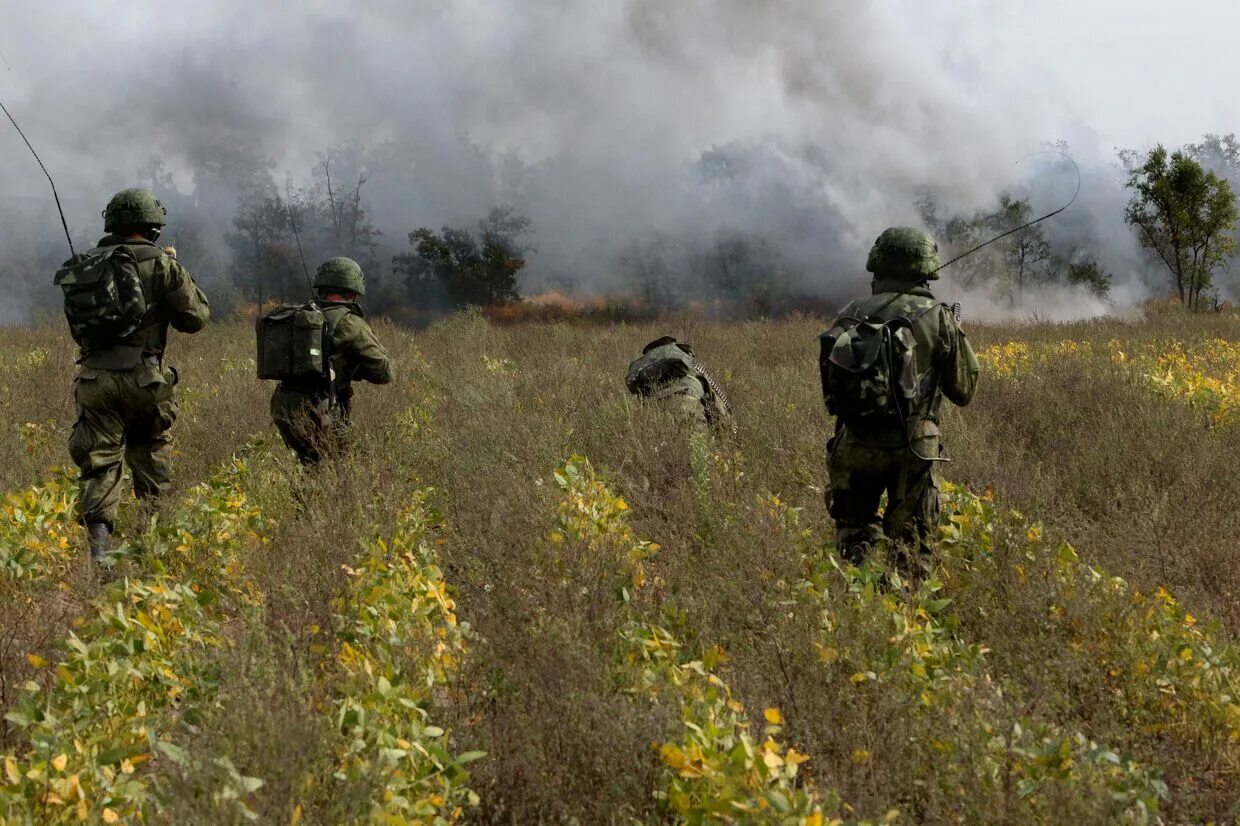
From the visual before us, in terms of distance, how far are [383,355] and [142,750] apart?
9.69ft

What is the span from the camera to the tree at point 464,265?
50.2ft

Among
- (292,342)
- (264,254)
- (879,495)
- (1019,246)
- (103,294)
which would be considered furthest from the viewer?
(1019,246)

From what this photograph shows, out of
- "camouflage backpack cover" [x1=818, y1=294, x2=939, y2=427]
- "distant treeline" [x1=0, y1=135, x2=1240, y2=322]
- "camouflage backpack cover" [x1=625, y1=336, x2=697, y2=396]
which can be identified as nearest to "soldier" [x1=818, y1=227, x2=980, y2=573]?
"camouflage backpack cover" [x1=818, y1=294, x2=939, y2=427]

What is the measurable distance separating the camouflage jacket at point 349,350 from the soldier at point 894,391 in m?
2.46

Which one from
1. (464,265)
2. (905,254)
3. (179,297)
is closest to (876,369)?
(905,254)

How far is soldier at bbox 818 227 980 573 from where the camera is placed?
10.9ft

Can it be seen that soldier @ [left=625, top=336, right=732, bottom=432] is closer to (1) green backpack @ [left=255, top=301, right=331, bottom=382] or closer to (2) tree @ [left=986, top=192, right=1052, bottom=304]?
(1) green backpack @ [left=255, top=301, right=331, bottom=382]

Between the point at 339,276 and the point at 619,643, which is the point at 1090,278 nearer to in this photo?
the point at 339,276

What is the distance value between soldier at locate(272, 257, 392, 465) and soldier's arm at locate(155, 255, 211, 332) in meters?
0.57

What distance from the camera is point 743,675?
8.51 feet

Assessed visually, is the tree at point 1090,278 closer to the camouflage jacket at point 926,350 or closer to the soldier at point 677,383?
the soldier at point 677,383

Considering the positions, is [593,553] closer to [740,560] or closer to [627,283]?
[740,560]

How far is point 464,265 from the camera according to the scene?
1584 cm

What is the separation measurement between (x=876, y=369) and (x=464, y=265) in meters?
13.3
